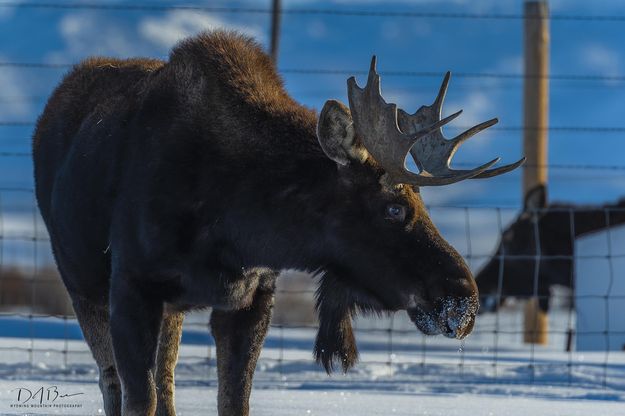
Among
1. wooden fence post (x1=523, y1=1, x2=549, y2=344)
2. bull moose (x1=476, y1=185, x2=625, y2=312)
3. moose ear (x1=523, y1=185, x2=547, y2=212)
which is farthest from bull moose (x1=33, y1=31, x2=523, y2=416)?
bull moose (x1=476, y1=185, x2=625, y2=312)

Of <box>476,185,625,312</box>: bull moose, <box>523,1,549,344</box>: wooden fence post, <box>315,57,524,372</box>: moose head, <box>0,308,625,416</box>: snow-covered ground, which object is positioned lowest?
<box>0,308,625,416</box>: snow-covered ground

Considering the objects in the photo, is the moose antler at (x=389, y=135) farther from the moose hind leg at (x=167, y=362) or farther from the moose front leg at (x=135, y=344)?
the moose hind leg at (x=167, y=362)

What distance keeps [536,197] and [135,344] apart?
853 cm

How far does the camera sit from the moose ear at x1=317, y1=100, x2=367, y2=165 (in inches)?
156

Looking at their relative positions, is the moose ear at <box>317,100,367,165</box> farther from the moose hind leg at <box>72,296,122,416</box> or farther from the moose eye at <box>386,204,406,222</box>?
the moose hind leg at <box>72,296,122,416</box>

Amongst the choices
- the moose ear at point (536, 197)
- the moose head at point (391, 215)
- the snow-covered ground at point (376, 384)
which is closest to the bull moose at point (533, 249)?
the moose ear at point (536, 197)

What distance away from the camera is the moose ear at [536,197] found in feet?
39.4

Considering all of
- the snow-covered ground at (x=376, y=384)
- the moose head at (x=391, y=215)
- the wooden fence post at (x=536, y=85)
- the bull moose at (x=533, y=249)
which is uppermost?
the wooden fence post at (x=536, y=85)

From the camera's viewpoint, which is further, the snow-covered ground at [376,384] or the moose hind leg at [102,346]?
the snow-covered ground at [376,384]

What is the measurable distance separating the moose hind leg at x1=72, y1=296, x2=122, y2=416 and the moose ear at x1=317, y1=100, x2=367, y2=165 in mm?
1423

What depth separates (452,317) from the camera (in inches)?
152

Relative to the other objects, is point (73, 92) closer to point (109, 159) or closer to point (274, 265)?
point (109, 159)

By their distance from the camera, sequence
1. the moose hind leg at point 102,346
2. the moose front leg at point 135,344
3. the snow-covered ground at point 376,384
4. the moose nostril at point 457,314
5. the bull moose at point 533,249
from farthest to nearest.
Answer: the bull moose at point 533,249, the snow-covered ground at point 376,384, the moose hind leg at point 102,346, the moose front leg at point 135,344, the moose nostril at point 457,314

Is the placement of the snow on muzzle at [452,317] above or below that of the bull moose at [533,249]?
below
